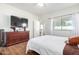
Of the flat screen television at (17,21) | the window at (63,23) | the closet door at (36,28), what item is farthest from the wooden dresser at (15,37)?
the window at (63,23)

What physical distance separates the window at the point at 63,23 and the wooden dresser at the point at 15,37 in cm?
157

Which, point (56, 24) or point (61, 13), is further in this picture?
point (56, 24)

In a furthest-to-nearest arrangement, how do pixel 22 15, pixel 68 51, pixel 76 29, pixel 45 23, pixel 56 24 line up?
1. pixel 45 23
2. pixel 56 24
3. pixel 22 15
4. pixel 76 29
5. pixel 68 51

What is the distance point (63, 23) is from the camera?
3736mm

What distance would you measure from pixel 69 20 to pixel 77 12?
527mm

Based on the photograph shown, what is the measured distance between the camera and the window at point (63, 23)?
3373 millimetres

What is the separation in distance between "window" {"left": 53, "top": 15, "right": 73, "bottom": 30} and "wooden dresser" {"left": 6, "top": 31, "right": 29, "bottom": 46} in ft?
5.14

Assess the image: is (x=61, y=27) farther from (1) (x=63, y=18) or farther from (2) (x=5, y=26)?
(2) (x=5, y=26)

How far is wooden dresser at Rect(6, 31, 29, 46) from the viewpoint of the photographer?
9.23 ft

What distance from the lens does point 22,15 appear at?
3.69 meters

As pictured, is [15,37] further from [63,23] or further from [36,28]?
[63,23]

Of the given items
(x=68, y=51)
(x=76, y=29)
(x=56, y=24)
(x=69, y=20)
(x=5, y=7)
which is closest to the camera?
(x=68, y=51)
